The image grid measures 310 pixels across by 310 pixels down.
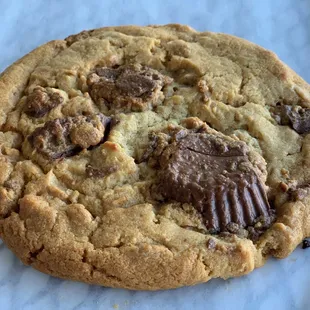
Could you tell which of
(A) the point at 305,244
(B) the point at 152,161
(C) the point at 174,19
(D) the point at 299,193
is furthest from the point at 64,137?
(C) the point at 174,19

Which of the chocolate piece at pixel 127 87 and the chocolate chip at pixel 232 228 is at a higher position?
the chocolate piece at pixel 127 87

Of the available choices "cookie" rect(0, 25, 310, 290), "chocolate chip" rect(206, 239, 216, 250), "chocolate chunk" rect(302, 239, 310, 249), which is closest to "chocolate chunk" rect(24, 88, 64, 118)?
"cookie" rect(0, 25, 310, 290)

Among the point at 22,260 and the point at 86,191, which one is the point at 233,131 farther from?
the point at 22,260

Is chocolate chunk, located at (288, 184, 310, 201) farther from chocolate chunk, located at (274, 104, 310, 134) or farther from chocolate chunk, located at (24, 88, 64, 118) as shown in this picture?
chocolate chunk, located at (24, 88, 64, 118)

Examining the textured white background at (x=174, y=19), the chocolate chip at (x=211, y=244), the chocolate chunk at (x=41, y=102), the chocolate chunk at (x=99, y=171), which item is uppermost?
the textured white background at (x=174, y=19)

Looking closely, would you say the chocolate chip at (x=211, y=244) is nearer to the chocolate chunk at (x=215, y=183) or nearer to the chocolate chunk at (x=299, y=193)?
the chocolate chunk at (x=215, y=183)

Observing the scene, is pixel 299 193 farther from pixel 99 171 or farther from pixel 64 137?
pixel 64 137

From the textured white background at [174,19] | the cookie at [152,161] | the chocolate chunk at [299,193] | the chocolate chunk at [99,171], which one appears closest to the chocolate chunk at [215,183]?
the cookie at [152,161]
